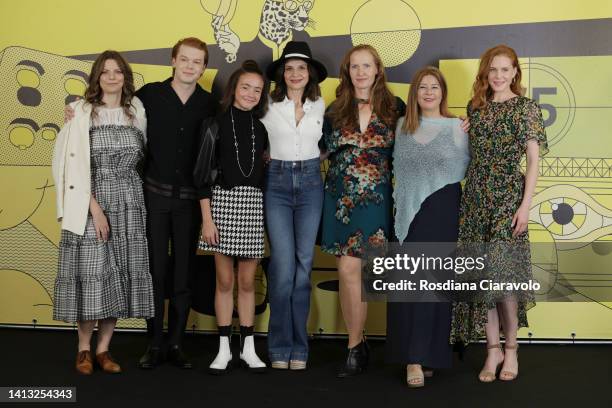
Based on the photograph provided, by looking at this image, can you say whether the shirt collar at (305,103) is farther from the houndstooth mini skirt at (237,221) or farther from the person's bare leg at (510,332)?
the person's bare leg at (510,332)

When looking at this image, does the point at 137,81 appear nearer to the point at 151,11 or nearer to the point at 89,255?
the point at 151,11

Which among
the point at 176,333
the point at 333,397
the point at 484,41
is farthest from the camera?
the point at 484,41

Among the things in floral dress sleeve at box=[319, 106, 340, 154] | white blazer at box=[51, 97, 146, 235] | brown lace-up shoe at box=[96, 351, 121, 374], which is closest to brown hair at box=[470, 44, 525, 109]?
floral dress sleeve at box=[319, 106, 340, 154]

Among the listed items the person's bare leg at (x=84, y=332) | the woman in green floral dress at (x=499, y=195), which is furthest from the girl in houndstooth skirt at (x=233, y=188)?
the woman in green floral dress at (x=499, y=195)

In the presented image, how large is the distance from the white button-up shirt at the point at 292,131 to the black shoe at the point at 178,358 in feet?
3.82

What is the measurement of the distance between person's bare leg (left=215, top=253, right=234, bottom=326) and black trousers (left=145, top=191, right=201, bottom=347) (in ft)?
0.64

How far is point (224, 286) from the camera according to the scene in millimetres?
4016

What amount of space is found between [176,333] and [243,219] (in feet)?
2.48

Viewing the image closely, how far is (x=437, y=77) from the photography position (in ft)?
12.6

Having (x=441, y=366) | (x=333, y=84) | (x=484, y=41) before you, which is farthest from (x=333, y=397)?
(x=484, y=41)

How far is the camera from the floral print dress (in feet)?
12.8

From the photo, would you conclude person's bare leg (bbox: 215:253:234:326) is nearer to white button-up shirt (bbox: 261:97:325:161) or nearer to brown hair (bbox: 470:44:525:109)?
white button-up shirt (bbox: 261:97:325:161)

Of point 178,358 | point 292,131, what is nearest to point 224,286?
point 178,358

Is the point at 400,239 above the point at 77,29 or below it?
below
